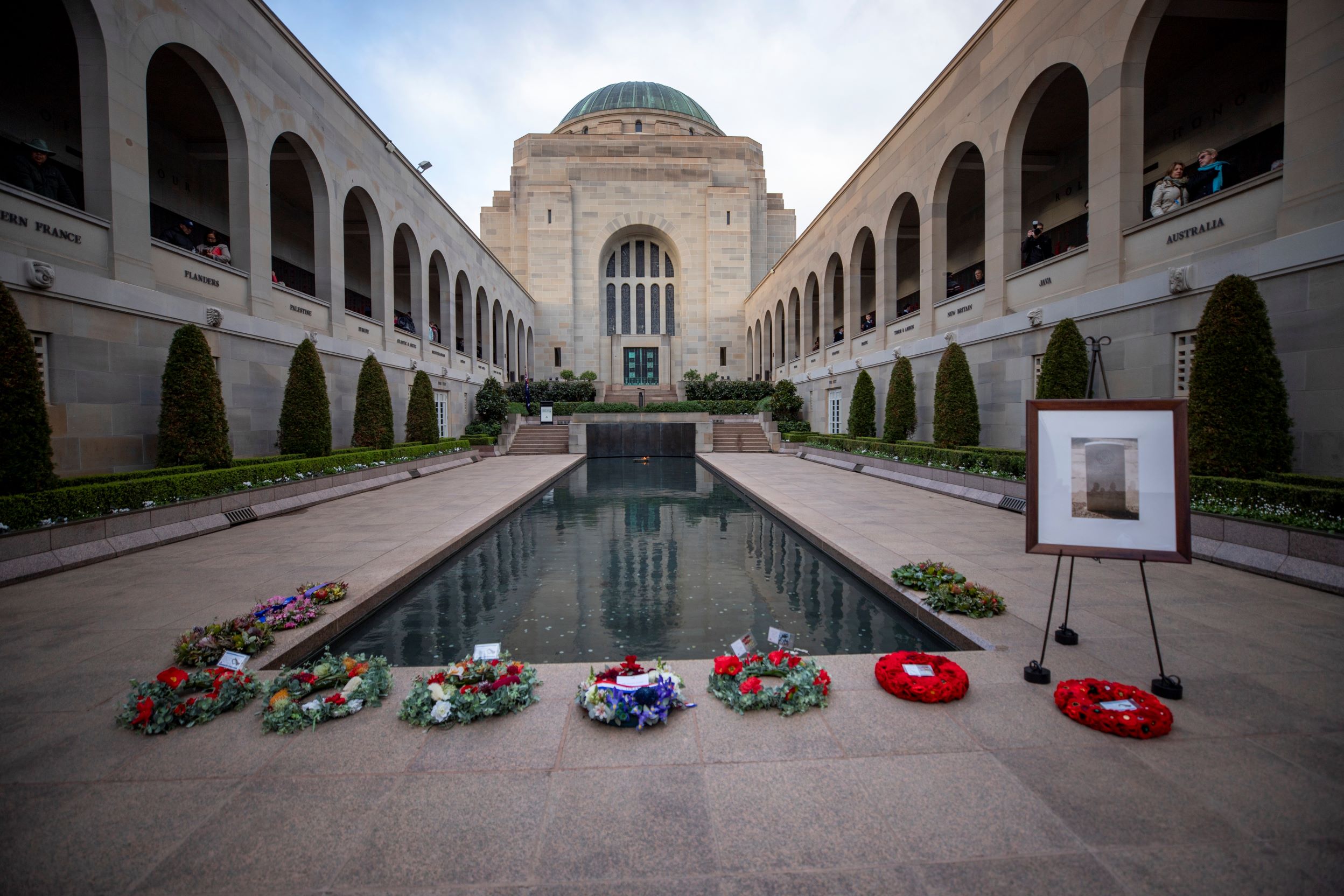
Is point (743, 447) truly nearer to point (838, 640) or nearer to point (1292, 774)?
point (838, 640)

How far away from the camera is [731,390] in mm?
30922

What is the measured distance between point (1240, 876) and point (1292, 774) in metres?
1.02

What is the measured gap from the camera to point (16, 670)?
384 centimetres

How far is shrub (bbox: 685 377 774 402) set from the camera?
1207 inches

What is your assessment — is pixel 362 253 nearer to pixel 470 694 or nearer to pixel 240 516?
pixel 240 516

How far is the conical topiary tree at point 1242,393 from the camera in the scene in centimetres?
678

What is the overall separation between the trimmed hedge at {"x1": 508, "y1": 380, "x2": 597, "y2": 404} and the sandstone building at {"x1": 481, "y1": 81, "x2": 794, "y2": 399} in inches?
304

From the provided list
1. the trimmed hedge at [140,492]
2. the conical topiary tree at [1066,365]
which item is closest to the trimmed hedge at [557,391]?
the trimmed hedge at [140,492]

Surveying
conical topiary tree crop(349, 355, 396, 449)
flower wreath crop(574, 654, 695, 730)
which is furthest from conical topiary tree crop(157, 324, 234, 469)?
flower wreath crop(574, 654, 695, 730)

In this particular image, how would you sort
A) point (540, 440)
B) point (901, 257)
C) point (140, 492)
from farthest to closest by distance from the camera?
point (901, 257), point (540, 440), point (140, 492)

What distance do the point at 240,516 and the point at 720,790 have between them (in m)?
9.98

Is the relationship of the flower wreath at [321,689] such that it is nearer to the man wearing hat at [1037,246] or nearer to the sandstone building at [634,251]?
the man wearing hat at [1037,246]

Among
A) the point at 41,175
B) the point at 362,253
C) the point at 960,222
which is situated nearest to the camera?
the point at 41,175

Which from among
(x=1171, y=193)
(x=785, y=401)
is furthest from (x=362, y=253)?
(x=1171, y=193)
